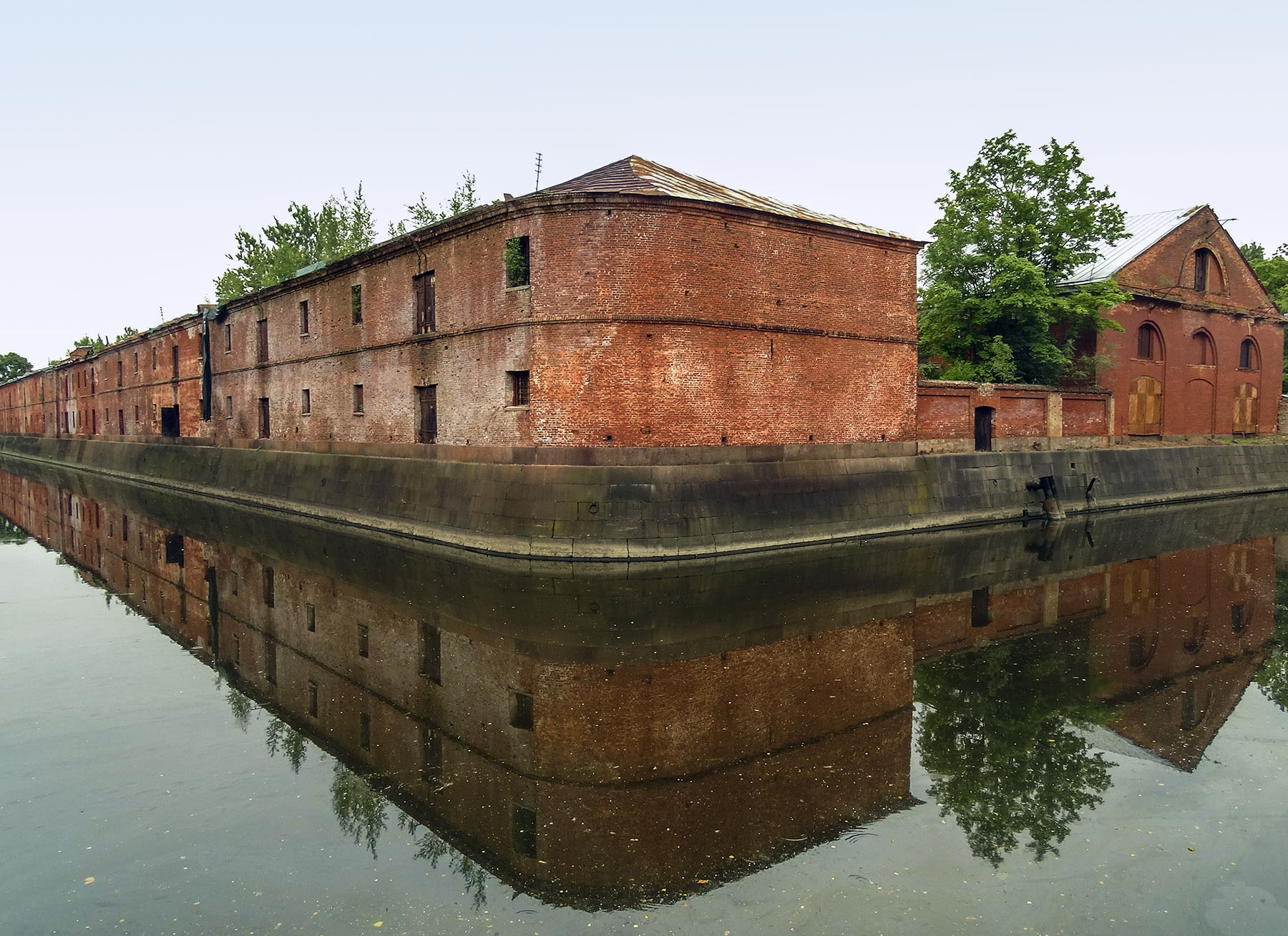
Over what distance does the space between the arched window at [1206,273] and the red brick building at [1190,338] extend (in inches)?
1.7

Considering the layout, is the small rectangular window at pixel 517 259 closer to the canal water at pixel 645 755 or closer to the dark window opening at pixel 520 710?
the canal water at pixel 645 755

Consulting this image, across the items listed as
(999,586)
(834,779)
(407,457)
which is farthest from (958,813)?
(407,457)

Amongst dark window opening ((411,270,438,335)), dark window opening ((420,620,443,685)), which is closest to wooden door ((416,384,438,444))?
dark window opening ((411,270,438,335))

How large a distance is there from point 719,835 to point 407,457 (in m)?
17.4

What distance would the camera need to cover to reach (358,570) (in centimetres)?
1554

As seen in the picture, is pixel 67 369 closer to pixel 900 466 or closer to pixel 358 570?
pixel 358 570

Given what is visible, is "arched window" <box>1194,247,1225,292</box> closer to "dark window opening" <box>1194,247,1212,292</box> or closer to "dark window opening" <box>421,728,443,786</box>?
"dark window opening" <box>1194,247,1212,292</box>

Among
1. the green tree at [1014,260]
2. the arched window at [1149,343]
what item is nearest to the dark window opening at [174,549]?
the green tree at [1014,260]

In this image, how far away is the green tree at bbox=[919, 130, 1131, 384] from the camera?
2627 centimetres

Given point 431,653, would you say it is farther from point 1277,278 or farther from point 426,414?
point 1277,278

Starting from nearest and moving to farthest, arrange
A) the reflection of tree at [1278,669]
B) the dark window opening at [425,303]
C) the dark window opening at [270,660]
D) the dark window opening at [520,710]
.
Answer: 1. the dark window opening at [520,710]
2. the reflection of tree at [1278,669]
3. the dark window opening at [270,660]
4. the dark window opening at [425,303]

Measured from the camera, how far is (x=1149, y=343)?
3159 cm

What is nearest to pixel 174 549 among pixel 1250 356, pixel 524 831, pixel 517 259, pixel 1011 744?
pixel 517 259

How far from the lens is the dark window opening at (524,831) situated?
18.6 feet
